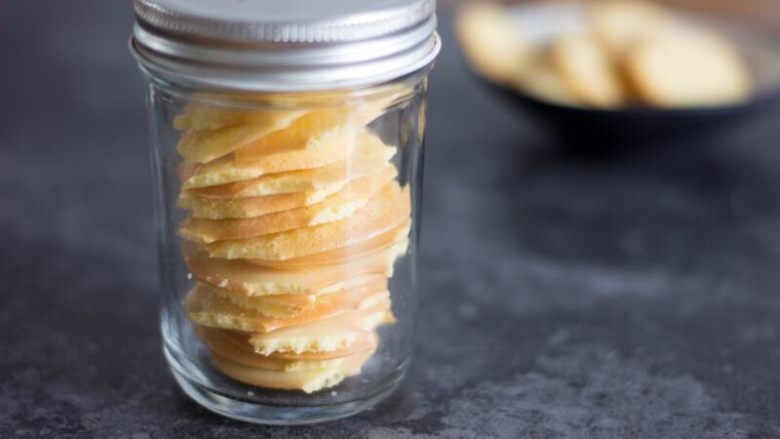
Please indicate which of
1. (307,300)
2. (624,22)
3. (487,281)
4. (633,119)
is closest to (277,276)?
(307,300)

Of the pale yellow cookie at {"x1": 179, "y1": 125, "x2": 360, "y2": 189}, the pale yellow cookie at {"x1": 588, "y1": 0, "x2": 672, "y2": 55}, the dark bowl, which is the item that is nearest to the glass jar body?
the pale yellow cookie at {"x1": 179, "y1": 125, "x2": 360, "y2": 189}

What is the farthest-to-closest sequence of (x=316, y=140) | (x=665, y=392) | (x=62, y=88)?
Result: (x=62, y=88) → (x=665, y=392) → (x=316, y=140)

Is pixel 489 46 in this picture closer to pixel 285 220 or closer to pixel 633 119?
pixel 633 119

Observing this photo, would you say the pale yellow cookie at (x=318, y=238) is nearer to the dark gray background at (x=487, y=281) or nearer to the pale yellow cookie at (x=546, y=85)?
the dark gray background at (x=487, y=281)

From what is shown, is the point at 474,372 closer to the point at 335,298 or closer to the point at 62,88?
the point at 335,298

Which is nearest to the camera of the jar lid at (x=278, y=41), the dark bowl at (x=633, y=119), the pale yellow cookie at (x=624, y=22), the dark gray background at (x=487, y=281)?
the jar lid at (x=278, y=41)

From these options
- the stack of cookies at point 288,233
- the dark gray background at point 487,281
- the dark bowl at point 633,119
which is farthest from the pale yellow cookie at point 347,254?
the dark bowl at point 633,119

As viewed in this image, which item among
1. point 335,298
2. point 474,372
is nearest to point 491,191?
point 474,372
